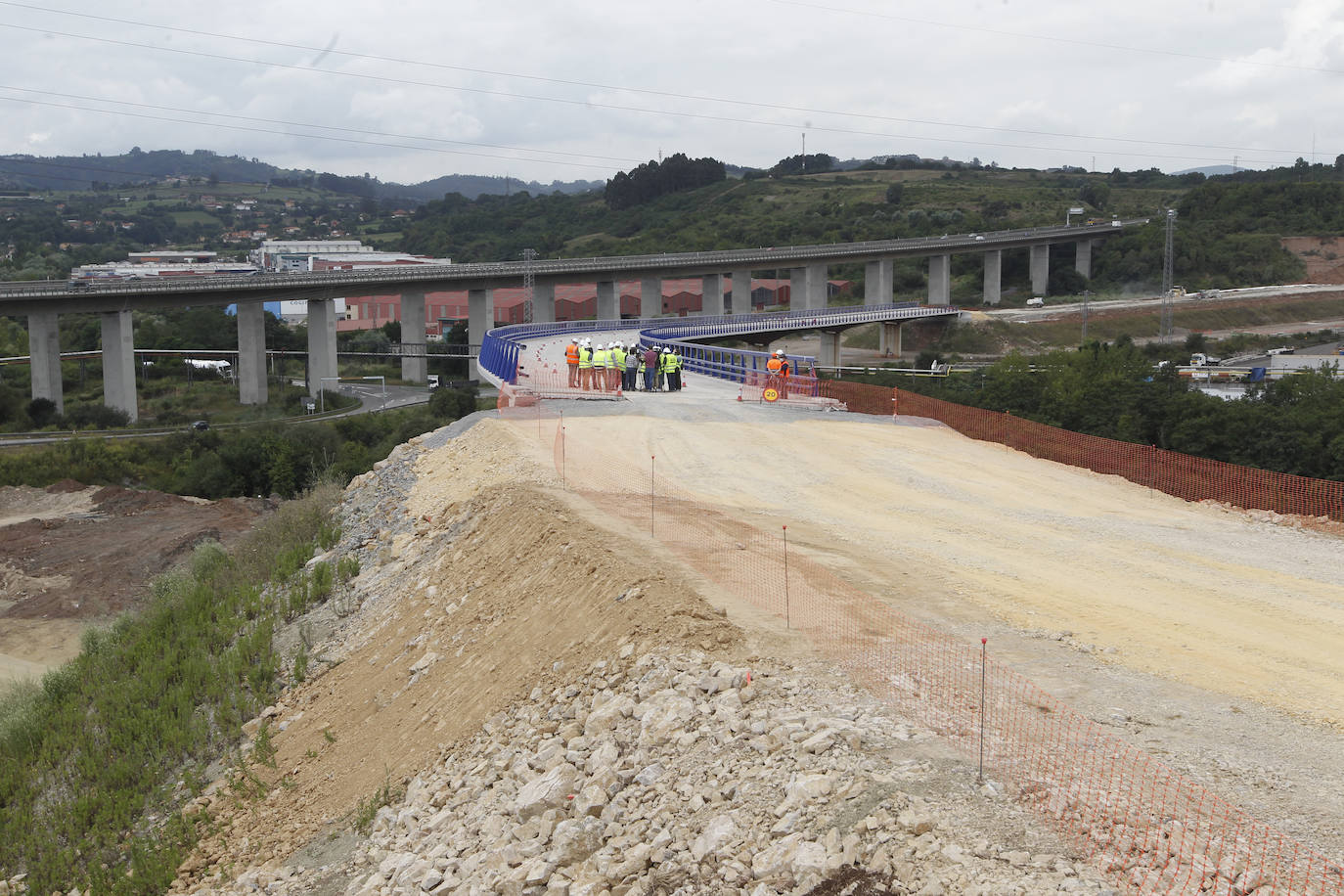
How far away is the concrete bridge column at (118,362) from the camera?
72.9 meters

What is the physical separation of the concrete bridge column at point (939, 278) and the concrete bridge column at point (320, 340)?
203ft

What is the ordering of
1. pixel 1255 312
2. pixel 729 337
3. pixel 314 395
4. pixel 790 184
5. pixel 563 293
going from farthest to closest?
pixel 790 184
pixel 563 293
pixel 1255 312
pixel 314 395
pixel 729 337

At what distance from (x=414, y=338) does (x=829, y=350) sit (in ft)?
104

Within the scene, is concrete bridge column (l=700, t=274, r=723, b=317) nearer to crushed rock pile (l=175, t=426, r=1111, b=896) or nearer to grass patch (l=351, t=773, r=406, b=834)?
crushed rock pile (l=175, t=426, r=1111, b=896)

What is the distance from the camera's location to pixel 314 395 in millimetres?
80812

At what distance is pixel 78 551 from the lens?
129 ft

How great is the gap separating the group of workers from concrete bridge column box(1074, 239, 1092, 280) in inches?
4377

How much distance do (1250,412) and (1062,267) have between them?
110m

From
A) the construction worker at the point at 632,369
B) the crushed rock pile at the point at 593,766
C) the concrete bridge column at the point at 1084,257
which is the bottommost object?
the crushed rock pile at the point at 593,766

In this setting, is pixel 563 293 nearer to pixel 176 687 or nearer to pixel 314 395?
pixel 314 395

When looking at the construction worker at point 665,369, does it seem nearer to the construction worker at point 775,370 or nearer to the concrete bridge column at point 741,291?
the construction worker at point 775,370

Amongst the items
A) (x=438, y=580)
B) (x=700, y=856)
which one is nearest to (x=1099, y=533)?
(x=438, y=580)

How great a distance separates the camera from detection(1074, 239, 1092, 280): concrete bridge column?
13788cm

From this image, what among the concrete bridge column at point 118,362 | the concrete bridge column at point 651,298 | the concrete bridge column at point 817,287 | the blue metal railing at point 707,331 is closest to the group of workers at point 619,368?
the blue metal railing at point 707,331
